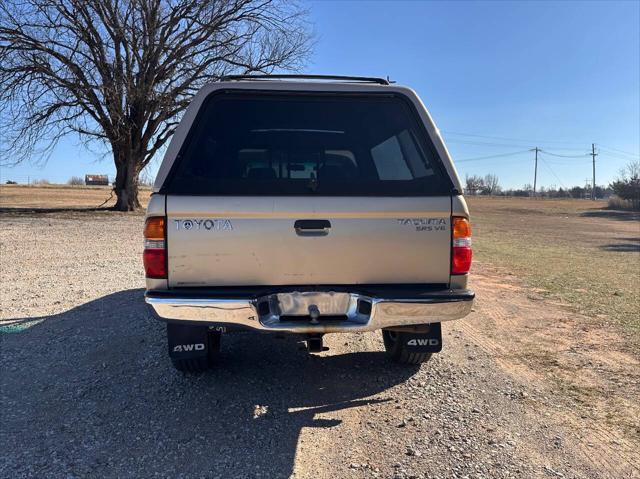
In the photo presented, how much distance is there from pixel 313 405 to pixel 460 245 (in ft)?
5.16

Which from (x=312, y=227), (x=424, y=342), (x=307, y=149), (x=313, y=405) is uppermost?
(x=307, y=149)

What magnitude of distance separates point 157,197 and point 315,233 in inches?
39.6

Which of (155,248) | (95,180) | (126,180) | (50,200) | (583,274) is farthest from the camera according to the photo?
(95,180)

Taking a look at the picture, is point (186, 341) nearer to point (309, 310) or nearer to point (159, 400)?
point (159, 400)

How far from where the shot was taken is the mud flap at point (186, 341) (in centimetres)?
353

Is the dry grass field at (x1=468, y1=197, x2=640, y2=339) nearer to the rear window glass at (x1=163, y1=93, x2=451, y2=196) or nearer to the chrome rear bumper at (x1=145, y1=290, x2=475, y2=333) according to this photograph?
the chrome rear bumper at (x1=145, y1=290, x2=475, y2=333)

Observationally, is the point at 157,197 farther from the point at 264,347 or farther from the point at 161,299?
the point at 264,347

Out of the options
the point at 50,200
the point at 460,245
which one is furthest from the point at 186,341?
the point at 50,200

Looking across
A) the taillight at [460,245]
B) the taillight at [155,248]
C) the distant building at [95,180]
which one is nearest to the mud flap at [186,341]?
the taillight at [155,248]

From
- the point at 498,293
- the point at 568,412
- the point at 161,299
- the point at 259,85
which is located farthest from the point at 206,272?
the point at 498,293

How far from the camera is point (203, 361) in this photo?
391cm

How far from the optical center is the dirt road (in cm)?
286

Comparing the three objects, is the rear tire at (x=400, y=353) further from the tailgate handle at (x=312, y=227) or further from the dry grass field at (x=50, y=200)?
the dry grass field at (x=50, y=200)

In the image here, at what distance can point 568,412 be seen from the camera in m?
3.55
